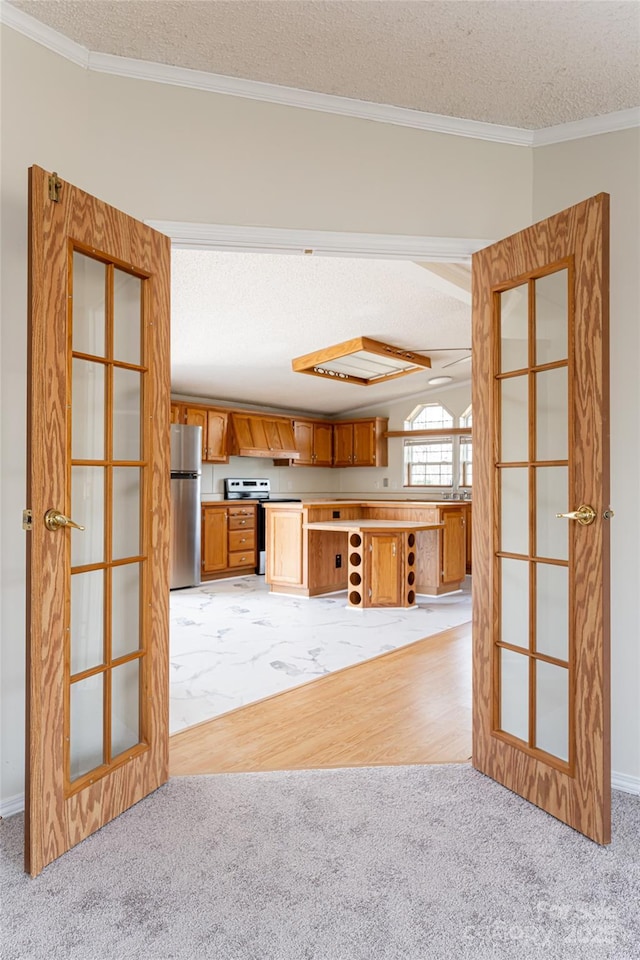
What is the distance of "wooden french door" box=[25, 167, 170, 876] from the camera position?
5.19 feet

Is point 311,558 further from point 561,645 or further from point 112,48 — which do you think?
point 112,48

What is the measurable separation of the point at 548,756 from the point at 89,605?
5.17 ft

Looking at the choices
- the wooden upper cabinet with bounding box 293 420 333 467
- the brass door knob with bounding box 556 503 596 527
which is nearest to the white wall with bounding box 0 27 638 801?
the brass door knob with bounding box 556 503 596 527

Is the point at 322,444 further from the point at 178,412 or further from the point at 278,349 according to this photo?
the point at 278,349

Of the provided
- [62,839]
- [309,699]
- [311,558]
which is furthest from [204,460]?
[62,839]

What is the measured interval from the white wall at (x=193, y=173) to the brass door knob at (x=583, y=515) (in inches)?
26.0

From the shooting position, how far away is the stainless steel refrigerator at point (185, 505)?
6406 mm

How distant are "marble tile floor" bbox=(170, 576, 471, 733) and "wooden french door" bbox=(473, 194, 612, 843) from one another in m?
1.47

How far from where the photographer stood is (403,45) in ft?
6.18

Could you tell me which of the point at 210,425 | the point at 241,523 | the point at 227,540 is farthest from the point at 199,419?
the point at 227,540

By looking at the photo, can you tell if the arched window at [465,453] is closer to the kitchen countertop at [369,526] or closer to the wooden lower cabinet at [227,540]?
the kitchen countertop at [369,526]

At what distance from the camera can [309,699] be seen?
10.0 ft

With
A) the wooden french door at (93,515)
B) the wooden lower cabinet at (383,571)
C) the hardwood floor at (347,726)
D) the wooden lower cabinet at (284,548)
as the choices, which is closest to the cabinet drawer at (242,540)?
the wooden lower cabinet at (284,548)

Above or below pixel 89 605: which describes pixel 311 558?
below
